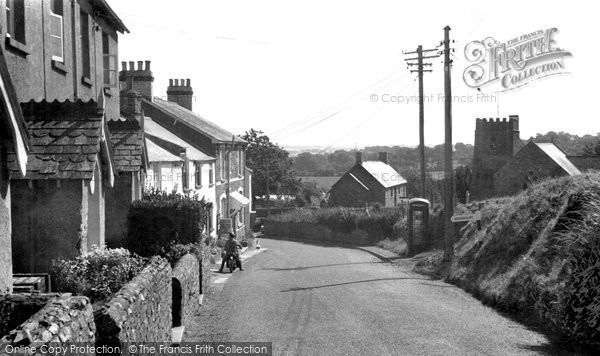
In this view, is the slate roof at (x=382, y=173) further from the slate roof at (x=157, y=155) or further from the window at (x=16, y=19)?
the window at (x=16, y=19)

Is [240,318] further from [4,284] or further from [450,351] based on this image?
[4,284]

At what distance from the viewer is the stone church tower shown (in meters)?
53.6

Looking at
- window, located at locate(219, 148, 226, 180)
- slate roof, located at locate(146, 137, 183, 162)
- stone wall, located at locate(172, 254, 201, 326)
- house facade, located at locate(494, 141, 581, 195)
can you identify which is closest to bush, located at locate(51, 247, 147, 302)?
stone wall, located at locate(172, 254, 201, 326)

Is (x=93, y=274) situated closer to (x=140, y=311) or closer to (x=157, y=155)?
(x=140, y=311)

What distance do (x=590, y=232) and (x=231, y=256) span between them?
14980 millimetres

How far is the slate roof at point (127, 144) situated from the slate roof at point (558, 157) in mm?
34652

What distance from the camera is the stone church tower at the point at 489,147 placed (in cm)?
5359

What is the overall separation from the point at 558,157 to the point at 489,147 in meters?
8.63

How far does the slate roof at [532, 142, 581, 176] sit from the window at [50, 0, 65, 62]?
3658 centimetres

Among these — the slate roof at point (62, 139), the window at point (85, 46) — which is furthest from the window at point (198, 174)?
the slate roof at point (62, 139)

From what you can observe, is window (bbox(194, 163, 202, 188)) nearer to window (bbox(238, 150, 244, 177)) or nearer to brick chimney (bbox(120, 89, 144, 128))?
brick chimney (bbox(120, 89, 144, 128))

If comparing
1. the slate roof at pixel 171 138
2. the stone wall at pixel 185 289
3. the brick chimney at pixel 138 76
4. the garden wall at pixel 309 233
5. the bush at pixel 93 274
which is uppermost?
the brick chimney at pixel 138 76

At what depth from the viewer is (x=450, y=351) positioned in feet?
35.5

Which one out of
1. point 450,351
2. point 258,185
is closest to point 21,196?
point 450,351
